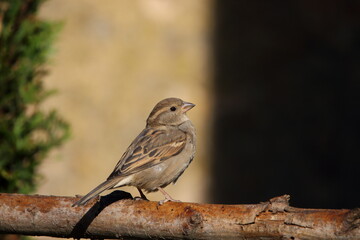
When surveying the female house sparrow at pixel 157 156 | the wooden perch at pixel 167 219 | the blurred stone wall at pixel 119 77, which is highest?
the blurred stone wall at pixel 119 77

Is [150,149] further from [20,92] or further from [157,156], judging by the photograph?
[20,92]

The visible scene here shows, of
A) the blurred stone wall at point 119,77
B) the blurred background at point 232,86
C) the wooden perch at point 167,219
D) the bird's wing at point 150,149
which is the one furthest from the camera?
the blurred background at point 232,86

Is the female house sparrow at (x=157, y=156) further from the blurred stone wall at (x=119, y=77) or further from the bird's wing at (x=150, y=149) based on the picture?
the blurred stone wall at (x=119, y=77)

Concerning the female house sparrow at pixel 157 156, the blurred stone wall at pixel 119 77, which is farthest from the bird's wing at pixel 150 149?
the blurred stone wall at pixel 119 77

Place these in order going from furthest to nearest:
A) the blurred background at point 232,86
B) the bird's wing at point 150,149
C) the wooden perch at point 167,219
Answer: the blurred background at point 232,86 < the bird's wing at point 150,149 < the wooden perch at point 167,219

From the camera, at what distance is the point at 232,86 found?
9312 mm

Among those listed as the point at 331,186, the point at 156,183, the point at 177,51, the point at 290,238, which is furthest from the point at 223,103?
the point at 290,238

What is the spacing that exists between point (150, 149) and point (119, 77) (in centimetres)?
388

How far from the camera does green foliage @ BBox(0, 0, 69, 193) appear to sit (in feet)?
16.5

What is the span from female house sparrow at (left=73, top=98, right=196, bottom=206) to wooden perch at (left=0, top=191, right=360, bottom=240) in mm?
605

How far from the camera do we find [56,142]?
525cm

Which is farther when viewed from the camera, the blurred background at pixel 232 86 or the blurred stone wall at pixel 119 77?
the blurred background at pixel 232 86

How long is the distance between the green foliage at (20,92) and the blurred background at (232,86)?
3463 mm

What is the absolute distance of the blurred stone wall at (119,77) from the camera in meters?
8.64
